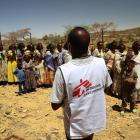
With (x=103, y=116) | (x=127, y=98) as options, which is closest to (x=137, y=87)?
(x=127, y=98)

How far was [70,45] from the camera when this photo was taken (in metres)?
2.55

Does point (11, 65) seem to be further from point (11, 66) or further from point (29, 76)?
point (29, 76)

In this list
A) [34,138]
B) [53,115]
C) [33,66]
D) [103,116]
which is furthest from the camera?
[33,66]

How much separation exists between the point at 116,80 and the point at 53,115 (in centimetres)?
224

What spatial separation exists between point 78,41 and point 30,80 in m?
7.27

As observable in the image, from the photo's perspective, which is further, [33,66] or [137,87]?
[33,66]

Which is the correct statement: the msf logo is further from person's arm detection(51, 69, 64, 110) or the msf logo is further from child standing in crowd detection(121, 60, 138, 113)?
child standing in crowd detection(121, 60, 138, 113)

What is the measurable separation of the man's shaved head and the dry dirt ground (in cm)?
332

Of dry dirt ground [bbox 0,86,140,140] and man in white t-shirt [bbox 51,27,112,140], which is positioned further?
dry dirt ground [bbox 0,86,140,140]

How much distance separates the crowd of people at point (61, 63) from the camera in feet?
22.8

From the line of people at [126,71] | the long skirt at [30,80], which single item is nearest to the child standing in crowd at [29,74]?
the long skirt at [30,80]

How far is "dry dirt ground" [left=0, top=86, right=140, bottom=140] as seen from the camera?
225 inches

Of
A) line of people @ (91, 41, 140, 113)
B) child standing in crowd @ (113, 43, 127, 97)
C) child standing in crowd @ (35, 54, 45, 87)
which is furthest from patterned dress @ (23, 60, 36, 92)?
child standing in crowd @ (113, 43, 127, 97)

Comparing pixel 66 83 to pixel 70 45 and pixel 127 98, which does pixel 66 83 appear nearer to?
pixel 70 45
